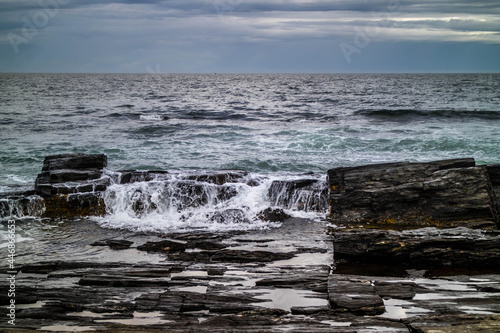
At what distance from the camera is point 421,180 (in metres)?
11.1

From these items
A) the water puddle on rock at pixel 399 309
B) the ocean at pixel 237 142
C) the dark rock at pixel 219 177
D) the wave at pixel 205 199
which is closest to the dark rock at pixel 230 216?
the wave at pixel 205 199

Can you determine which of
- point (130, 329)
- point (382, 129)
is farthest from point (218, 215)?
point (382, 129)

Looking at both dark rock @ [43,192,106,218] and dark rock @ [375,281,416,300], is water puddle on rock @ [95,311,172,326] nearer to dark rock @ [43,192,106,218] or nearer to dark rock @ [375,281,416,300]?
dark rock @ [375,281,416,300]

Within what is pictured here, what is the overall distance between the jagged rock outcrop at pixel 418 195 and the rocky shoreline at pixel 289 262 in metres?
0.03

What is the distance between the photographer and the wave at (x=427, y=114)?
124ft

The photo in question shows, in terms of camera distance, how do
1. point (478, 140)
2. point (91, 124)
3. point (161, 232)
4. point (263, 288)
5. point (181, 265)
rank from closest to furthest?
point (263, 288), point (181, 265), point (161, 232), point (478, 140), point (91, 124)

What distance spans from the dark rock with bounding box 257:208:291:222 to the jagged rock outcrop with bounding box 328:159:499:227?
1.37 m

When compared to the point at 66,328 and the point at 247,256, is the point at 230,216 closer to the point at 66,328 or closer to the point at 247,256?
the point at 247,256

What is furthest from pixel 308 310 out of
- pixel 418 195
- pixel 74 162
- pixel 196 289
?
pixel 74 162

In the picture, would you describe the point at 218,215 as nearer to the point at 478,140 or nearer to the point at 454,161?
the point at 454,161

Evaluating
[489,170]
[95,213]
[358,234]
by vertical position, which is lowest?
[95,213]

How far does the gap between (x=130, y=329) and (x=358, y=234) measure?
475cm

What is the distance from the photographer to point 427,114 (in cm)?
3912

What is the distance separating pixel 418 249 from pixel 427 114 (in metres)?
34.5
